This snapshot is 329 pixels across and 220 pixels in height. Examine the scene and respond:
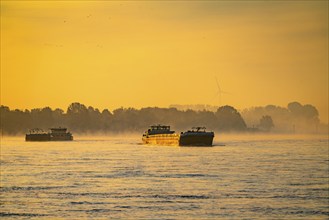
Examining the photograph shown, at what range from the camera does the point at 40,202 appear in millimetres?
44688

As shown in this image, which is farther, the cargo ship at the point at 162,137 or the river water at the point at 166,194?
the cargo ship at the point at 162,137

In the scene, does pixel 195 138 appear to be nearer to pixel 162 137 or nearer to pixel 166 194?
pixel 162 137

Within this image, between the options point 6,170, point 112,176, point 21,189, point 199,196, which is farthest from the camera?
point 6,170

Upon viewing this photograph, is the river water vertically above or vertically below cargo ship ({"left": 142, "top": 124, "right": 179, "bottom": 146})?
below

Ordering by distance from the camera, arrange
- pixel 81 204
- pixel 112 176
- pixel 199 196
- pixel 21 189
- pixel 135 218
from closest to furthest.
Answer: pixel 135 218 → pixel 81 204 → pixel 199 196 → pixel 21 189 → pixel 112 176

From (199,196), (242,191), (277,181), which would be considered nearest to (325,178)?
(277,181)

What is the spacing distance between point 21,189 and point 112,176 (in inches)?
587

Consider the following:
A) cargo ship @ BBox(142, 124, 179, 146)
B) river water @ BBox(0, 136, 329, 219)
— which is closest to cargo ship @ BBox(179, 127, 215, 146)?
cargo ship @ BBox(142, 124, 179, 146)

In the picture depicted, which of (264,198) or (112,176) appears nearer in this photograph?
(264,198)

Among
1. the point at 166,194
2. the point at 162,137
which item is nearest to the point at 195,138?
the point at 162,137

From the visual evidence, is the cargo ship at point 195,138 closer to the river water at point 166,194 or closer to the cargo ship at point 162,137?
the cargo ship at point 162,137

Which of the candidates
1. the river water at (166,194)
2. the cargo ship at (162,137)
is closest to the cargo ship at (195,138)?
the cargo ship at (162,137)

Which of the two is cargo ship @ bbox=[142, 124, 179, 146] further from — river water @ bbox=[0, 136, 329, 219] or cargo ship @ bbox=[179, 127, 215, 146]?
river water @ bbox=[0, 136, 329, 219]

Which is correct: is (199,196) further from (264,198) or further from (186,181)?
(186,181)
